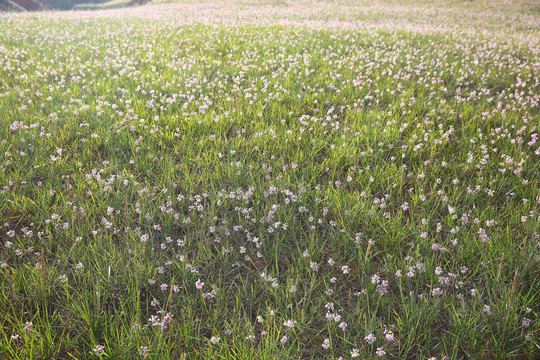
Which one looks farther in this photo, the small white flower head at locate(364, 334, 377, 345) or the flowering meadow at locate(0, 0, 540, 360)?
the flowering meadow at locate(0, 0, 540, 360)

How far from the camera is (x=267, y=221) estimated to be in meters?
3.19

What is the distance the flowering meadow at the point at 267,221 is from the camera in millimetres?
2285

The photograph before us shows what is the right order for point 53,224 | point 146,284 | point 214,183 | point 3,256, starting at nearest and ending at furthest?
point 146,284 → point 3,256 → point 53,224 → point 214,183

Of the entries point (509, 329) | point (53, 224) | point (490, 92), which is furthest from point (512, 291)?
point (490, 92)

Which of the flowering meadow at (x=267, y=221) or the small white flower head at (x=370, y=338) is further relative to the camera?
the flowering meadow at (x=267, y=221)

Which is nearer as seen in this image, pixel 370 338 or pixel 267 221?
pixel 370 338

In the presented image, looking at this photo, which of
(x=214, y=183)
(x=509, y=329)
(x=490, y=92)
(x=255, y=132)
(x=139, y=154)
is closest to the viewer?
(x=509, y=329)

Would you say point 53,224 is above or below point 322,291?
above

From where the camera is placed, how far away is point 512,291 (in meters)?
2.32

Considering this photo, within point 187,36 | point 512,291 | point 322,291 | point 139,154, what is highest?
point 187,36

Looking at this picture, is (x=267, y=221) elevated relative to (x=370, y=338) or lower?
elevated

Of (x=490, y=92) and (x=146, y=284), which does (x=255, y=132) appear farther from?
(x=490, y=92)

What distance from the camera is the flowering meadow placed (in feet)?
7.50

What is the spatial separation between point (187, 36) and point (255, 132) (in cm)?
744
